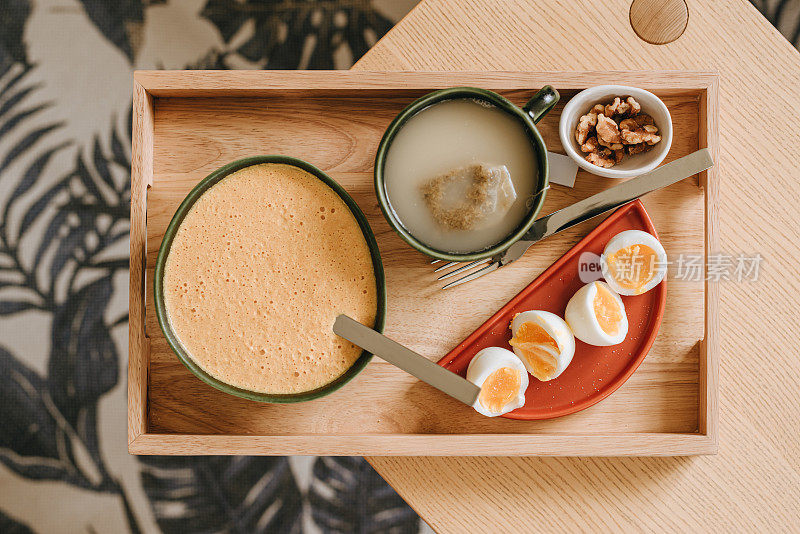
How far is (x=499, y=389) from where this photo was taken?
3.14 feet

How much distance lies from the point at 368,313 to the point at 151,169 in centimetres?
45

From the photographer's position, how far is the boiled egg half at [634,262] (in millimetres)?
970

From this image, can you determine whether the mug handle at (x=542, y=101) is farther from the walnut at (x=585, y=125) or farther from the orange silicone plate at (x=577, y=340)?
the orange silicone plate at (x=577, y=340)

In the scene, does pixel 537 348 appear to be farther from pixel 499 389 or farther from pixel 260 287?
pixel 260 287

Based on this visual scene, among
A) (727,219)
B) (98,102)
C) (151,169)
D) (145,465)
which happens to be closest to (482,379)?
(727,219)

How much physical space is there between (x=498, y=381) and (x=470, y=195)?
30 centimetres

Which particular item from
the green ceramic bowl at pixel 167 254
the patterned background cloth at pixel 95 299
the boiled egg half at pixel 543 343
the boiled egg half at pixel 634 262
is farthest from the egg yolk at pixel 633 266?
the patterned background cloth at pixel 95 299

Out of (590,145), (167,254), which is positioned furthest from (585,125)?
(167,254)

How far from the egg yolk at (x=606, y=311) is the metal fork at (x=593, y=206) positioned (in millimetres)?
124

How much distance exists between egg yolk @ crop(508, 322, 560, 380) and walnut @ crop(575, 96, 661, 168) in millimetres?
294

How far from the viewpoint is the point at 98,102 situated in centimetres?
154

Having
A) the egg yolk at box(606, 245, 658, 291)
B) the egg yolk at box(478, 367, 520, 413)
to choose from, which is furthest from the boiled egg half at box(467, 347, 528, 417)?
the egg yolk at box(606, 245, 658, 291)

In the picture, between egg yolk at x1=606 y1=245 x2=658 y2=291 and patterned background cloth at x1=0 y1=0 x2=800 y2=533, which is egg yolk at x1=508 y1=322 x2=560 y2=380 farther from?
patterned background cloth at x1=0 y1=0 x2=800 y2=533

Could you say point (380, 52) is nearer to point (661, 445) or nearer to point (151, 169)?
point (151, 169)
